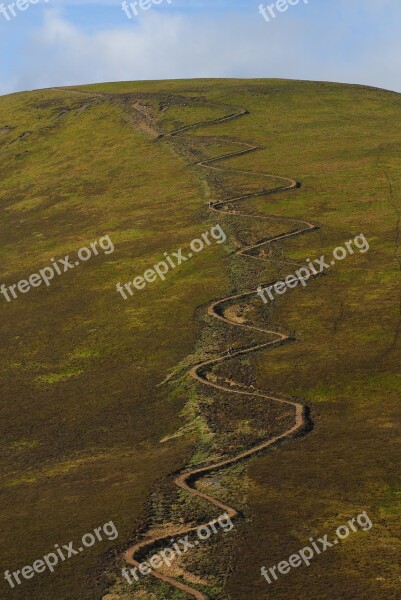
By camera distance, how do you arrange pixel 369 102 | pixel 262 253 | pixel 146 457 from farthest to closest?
pixel 369 102, pixel 262 253, pixel 146 457

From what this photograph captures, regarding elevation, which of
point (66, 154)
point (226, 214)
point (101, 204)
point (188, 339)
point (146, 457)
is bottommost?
point (146, 457)

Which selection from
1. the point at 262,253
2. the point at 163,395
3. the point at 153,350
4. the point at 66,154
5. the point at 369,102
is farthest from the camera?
the point at 369,102

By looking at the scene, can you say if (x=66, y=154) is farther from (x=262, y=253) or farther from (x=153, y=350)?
(x=153, y=350)

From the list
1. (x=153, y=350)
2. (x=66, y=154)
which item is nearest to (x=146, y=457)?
(x=153, y=350)

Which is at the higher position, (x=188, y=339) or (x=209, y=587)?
(x=188, y=339)

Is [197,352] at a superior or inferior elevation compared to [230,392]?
superior

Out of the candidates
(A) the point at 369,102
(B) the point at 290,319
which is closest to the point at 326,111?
(A) the point at 369,102

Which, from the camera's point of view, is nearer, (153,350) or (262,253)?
(153,350)

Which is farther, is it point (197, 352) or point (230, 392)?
point (197, 352)
